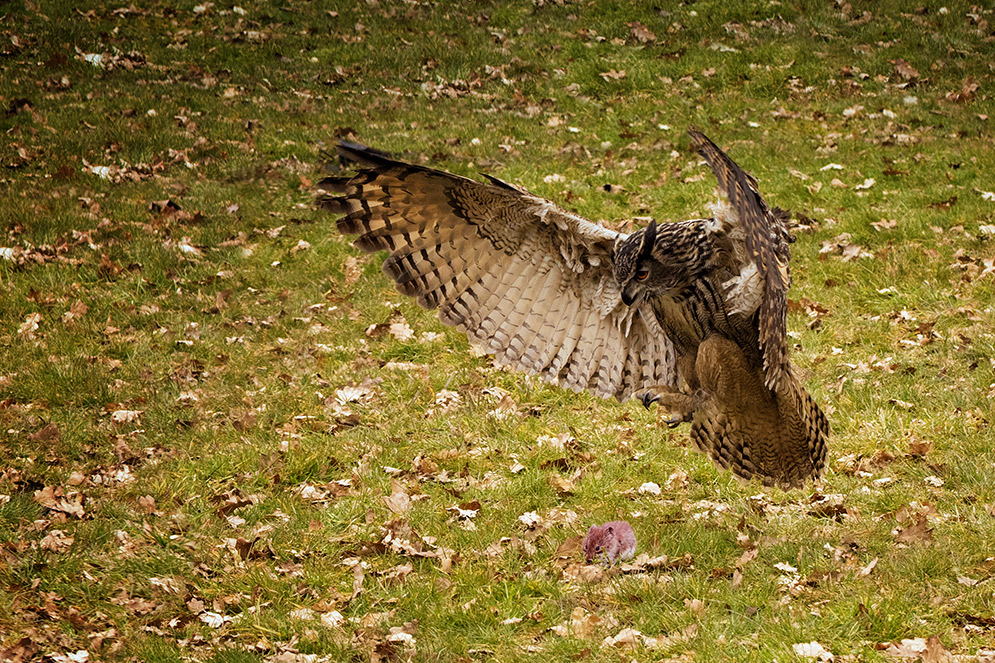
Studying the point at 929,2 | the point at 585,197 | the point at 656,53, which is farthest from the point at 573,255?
the point at 929,2

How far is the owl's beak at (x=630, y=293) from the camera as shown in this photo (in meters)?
4.69

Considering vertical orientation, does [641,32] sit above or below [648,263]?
above

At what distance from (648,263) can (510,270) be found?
0.72 meters

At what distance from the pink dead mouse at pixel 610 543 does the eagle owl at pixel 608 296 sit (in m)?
0.97

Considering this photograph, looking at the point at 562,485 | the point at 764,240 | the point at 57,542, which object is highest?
the point at 764,240

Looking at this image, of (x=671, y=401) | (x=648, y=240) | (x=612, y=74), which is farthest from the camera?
(x=612, y=74)

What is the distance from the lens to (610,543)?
6121 millimetres

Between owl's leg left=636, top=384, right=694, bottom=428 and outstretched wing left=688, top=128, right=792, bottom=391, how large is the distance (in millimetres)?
630

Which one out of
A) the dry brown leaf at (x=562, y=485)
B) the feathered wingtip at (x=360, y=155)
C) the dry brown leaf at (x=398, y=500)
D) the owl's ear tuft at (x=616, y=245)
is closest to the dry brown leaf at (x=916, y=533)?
the dry brown leaf at (x=562, y=485)

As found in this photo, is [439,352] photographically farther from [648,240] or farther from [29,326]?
[648,240]

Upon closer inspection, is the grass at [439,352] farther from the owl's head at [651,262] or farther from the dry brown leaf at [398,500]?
the owl's head at [651,262]

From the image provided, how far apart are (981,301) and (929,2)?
8.70 metres

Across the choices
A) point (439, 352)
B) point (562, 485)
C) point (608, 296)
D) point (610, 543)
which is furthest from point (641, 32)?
point (608, 296)

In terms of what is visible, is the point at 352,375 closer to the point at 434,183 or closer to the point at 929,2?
the point at 434,183
